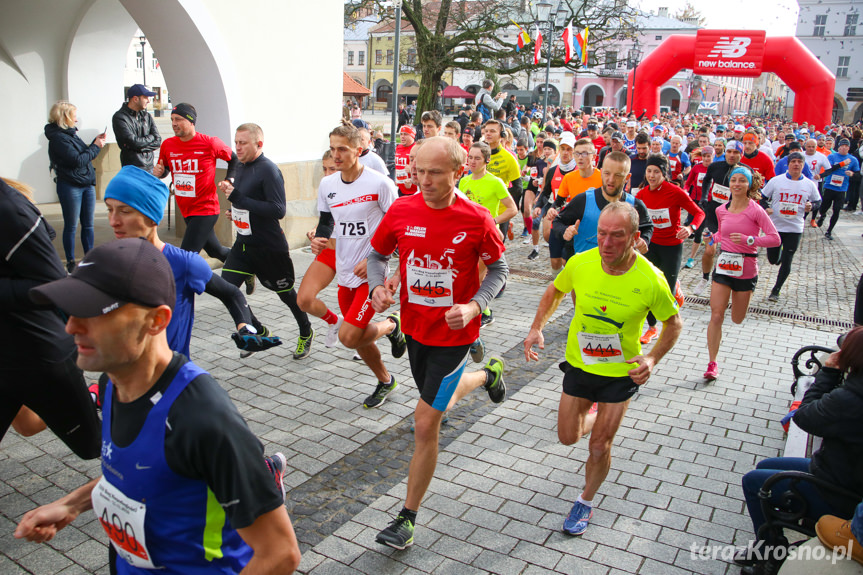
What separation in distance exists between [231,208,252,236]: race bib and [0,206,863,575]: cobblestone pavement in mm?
1168

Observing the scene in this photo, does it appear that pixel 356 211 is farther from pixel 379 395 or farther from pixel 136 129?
pixel 136 129

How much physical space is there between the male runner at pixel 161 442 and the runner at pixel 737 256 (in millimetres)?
5471

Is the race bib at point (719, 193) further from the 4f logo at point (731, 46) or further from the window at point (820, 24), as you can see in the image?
the window at point (820, 24)

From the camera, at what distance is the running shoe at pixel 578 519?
12.5 feet

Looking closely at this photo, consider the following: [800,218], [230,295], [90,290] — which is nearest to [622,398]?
[230,295]

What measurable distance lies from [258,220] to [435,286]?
2.89 metres

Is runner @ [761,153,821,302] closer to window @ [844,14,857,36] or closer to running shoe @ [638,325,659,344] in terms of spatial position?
running shoe @ [638,325,659,344]

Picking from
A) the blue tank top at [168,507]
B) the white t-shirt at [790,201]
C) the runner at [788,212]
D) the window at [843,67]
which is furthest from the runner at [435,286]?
the window at [843,67]

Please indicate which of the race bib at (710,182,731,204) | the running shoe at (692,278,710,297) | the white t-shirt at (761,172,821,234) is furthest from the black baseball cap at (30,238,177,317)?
the race bib at (710,182,731,204)

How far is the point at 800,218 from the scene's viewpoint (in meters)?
9.71

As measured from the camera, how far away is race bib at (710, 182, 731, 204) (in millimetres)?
10234

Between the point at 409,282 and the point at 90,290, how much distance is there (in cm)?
238

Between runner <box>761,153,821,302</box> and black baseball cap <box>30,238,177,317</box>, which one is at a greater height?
black baseball cap <box>30,238,177,317</box>

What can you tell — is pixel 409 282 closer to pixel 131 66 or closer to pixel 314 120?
pixel 314 120
